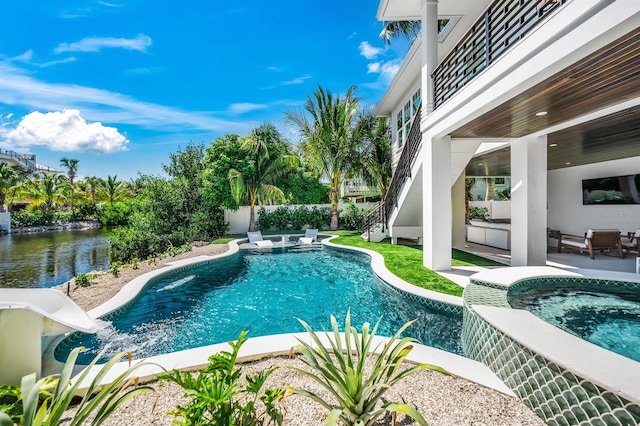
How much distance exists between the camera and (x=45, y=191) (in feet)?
117

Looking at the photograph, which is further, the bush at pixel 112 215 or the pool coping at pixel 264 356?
the bush at pixel 112 215

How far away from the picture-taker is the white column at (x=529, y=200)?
26.2 ft

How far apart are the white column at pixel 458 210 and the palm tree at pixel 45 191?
43.5m

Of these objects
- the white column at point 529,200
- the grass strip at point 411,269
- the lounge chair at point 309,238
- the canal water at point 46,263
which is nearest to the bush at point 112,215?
the canal water at point 46,263

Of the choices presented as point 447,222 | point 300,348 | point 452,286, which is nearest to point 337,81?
point 447,222

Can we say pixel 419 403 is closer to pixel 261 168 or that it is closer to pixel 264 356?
pixel 264 356

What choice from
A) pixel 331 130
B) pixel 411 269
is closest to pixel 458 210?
pixel 411 269

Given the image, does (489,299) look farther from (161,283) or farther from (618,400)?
(161,283)

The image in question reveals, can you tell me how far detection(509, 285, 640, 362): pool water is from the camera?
4125 mm

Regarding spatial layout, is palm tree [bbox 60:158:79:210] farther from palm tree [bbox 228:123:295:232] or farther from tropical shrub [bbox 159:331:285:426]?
tropical shrub [bbox 159:331:285:426]

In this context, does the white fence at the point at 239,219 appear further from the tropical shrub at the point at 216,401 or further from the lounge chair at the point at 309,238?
the tropical shrub at the point at 216,401

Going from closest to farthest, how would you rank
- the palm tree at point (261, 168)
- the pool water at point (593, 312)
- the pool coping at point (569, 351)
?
the pool coping at point (569, 351), the pool water at point (593, 312), the palm tree at point (261, 168)

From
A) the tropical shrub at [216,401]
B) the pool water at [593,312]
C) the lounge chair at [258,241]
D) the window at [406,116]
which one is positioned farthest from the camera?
the lounge chair at [258,241]

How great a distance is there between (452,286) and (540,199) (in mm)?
4244
